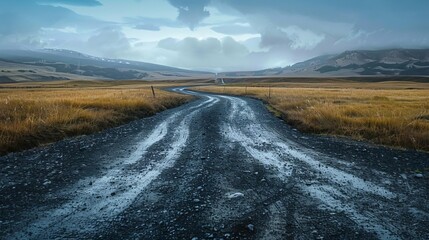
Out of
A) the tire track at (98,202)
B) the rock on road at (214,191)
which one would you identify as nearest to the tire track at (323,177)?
the rock on road at (214,191)

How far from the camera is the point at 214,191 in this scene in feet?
22.9

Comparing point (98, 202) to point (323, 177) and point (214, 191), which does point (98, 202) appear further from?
point (323, 177)

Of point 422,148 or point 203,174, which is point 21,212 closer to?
point 203,174

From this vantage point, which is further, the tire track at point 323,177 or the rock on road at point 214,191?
the tire track at point 323,177

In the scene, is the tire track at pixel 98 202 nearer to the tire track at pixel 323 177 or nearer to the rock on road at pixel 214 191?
the rock on road at pixel 214 191

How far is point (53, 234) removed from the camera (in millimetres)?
5168

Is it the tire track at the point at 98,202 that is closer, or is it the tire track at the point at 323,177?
the tire track at the point at 98,202

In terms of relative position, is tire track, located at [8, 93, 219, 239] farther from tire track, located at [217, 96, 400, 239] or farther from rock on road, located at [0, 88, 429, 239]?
tire track, located at [217, 96, 400, 239]

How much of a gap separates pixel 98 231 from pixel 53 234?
0.69m

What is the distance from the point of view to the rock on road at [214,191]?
531 cm

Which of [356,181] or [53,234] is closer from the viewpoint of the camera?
[53,234]

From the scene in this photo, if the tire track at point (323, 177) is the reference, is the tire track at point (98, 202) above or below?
below

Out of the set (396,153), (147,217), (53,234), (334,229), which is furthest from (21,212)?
(396,153)

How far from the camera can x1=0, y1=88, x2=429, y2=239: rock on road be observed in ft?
17.4
